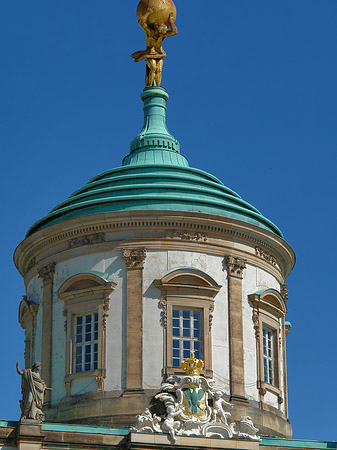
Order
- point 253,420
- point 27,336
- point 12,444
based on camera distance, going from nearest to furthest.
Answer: point 12,444 < point 253,420 < point 27,336

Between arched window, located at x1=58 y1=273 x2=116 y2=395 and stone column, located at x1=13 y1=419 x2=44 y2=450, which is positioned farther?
arched window, located at x1=58 y1=273 x2=116 y2=395

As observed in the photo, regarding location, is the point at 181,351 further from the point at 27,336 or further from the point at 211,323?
the point at 27,336

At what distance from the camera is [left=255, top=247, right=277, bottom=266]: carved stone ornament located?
50.8 metres

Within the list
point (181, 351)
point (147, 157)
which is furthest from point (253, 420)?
point (147, 157)

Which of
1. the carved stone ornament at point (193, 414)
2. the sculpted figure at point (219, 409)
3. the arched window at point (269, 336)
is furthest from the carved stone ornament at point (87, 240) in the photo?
the sculpted figure at point (219, 409)

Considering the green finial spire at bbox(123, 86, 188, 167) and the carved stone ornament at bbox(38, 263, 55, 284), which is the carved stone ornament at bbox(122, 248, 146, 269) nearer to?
the carved stone ornament at bbox(38, 263, 55, 284)

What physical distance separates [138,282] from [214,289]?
2.70m

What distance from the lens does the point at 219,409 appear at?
151 feet

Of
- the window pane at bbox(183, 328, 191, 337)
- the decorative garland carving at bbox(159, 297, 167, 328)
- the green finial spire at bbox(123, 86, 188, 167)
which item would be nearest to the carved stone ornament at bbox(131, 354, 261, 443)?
the window pane at bbox(183, 328, 191, 337)

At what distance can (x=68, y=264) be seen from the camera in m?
49.8

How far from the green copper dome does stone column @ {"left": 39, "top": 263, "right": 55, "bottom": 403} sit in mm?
1862

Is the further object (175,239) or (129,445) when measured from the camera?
(175,239)

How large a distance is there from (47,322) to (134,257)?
406 cm

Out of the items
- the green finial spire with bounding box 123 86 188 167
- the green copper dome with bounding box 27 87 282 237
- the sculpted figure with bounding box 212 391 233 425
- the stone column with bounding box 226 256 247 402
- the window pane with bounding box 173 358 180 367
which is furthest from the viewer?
the green finial spire with bounding box 123 86 188 167
